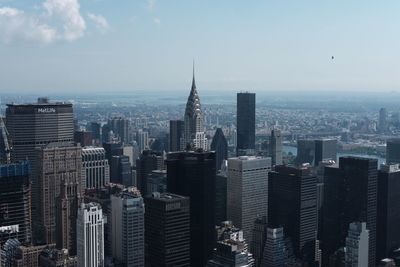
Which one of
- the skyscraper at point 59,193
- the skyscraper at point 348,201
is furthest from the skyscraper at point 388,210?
the skyscraper at point 59,193

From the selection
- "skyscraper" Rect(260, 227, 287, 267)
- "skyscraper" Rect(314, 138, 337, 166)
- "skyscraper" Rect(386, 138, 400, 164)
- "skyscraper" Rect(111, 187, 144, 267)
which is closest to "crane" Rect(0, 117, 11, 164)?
"skyscraper" Rect(111, 187, 144, 267)

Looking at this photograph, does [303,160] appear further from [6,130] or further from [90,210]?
[90,210]

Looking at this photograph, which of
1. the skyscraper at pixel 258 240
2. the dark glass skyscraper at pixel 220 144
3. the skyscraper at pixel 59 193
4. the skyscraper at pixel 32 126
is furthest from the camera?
the dark glass skyscraper at pixel 220 144

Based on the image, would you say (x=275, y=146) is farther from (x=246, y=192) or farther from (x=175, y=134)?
(x=246, y=192)

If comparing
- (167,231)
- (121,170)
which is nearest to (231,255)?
(167,231)

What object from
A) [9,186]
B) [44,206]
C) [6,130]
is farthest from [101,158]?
[9,186]

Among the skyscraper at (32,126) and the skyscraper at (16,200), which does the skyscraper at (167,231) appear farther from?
the skyscraper at (32,126)
